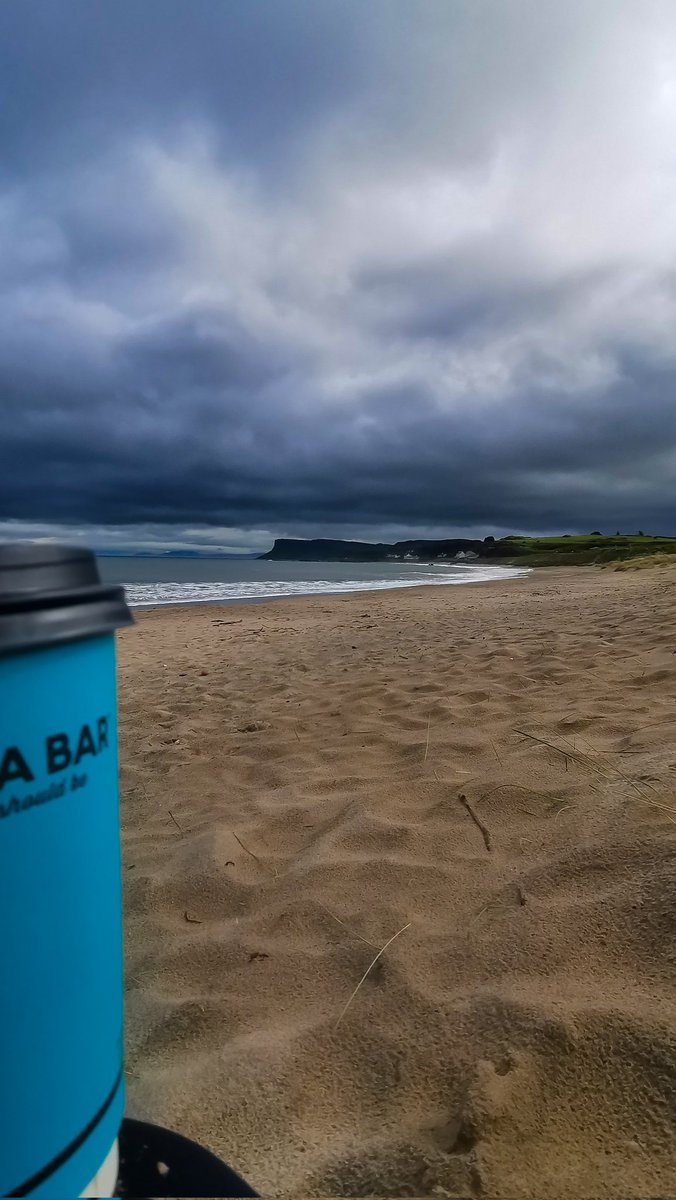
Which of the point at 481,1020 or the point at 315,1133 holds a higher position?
the point at 481,1020

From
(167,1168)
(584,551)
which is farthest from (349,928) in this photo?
(584,551)

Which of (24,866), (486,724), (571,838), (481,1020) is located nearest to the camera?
(24,866)

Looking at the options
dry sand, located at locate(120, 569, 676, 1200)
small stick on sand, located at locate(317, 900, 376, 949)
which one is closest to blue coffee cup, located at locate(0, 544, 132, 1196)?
dry sand, located at locate(120, 569, 676, 1200)

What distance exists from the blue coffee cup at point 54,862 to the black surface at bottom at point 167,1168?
20 cm

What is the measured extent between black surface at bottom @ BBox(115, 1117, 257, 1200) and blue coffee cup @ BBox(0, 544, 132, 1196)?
0.66ft

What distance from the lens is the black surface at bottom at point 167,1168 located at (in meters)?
1.11

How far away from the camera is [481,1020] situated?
1.46 m

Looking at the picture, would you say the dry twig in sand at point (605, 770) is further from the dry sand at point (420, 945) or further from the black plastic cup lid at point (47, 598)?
the black plastic cup lid at point (47, 598)

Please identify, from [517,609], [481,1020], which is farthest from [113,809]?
[517,609]

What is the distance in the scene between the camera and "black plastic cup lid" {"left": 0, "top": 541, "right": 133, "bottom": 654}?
2.51ft

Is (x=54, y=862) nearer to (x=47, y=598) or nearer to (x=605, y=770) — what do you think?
(x=47, y=598)

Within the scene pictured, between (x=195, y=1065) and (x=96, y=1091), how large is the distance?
66cm

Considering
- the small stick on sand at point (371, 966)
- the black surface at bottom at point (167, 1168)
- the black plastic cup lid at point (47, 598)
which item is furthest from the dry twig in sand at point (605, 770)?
the black plastic cup lid at point (47, 598)

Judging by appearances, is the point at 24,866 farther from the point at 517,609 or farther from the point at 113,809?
the point at 517,609
